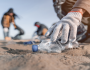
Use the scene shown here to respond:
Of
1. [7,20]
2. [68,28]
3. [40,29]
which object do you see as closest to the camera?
[68,28]

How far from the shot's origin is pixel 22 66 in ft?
2.31

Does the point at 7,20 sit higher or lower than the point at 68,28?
higher

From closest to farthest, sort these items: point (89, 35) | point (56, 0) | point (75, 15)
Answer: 1. point (75, 15)
2. point (56, 0)
3. point (89, 35)

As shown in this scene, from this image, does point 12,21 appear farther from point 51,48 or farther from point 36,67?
point 36,67

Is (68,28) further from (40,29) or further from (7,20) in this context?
(7,20)

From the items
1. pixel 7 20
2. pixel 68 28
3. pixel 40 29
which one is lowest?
pixel 40 29

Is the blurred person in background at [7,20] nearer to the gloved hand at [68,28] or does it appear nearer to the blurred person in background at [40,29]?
the blurred person in background at [40,29]

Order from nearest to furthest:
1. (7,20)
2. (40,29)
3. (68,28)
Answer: (68,28) → (40,29) → (7,20)

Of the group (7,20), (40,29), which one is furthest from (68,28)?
(7,20)

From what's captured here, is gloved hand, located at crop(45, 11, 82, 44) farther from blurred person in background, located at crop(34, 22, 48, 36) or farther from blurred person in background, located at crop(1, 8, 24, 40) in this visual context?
blurred person in background, located at crop(1, 8, 24, 40)

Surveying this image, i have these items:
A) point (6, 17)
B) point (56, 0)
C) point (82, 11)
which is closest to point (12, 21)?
point (6, 17)

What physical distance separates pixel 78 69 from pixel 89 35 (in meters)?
2.91

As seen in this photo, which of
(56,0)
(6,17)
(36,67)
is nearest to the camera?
(36,67)

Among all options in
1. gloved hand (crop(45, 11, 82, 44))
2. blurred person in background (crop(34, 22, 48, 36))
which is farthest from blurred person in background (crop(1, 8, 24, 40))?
gloved hand (crop(45, 11, 82, 44))
